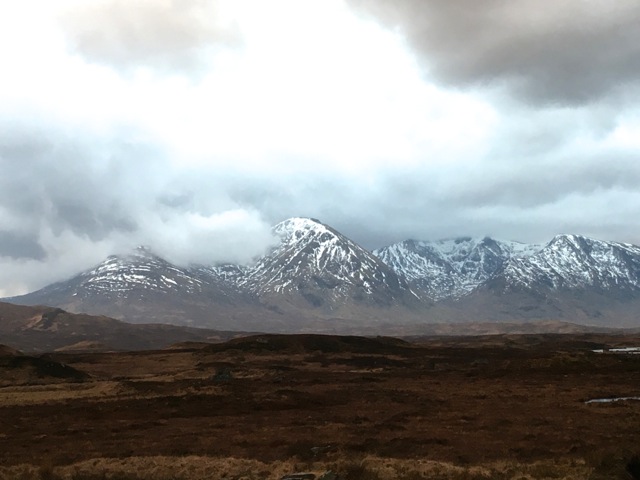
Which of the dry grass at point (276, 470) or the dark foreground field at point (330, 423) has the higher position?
the dry grass at point (276, 470)

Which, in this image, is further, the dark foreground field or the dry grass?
the dark foreground field

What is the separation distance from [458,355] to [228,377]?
231ft

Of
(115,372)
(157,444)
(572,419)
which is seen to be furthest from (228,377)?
(572,419)

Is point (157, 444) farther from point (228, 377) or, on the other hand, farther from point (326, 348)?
point (326, 348)

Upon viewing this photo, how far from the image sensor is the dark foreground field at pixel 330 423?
106 ft

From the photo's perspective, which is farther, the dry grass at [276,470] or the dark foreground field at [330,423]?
the dark foreground field at [330,423]

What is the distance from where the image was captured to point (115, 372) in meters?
107

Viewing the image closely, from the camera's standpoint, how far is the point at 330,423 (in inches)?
1889

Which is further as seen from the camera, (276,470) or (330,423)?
(330,423)

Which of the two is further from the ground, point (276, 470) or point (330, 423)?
point (276, 470)

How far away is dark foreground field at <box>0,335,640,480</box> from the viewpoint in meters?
32.3

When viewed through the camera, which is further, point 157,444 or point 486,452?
point 157,444

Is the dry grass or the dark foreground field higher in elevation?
the dry grass

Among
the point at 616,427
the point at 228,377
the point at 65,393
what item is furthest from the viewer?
the point at 228,377
